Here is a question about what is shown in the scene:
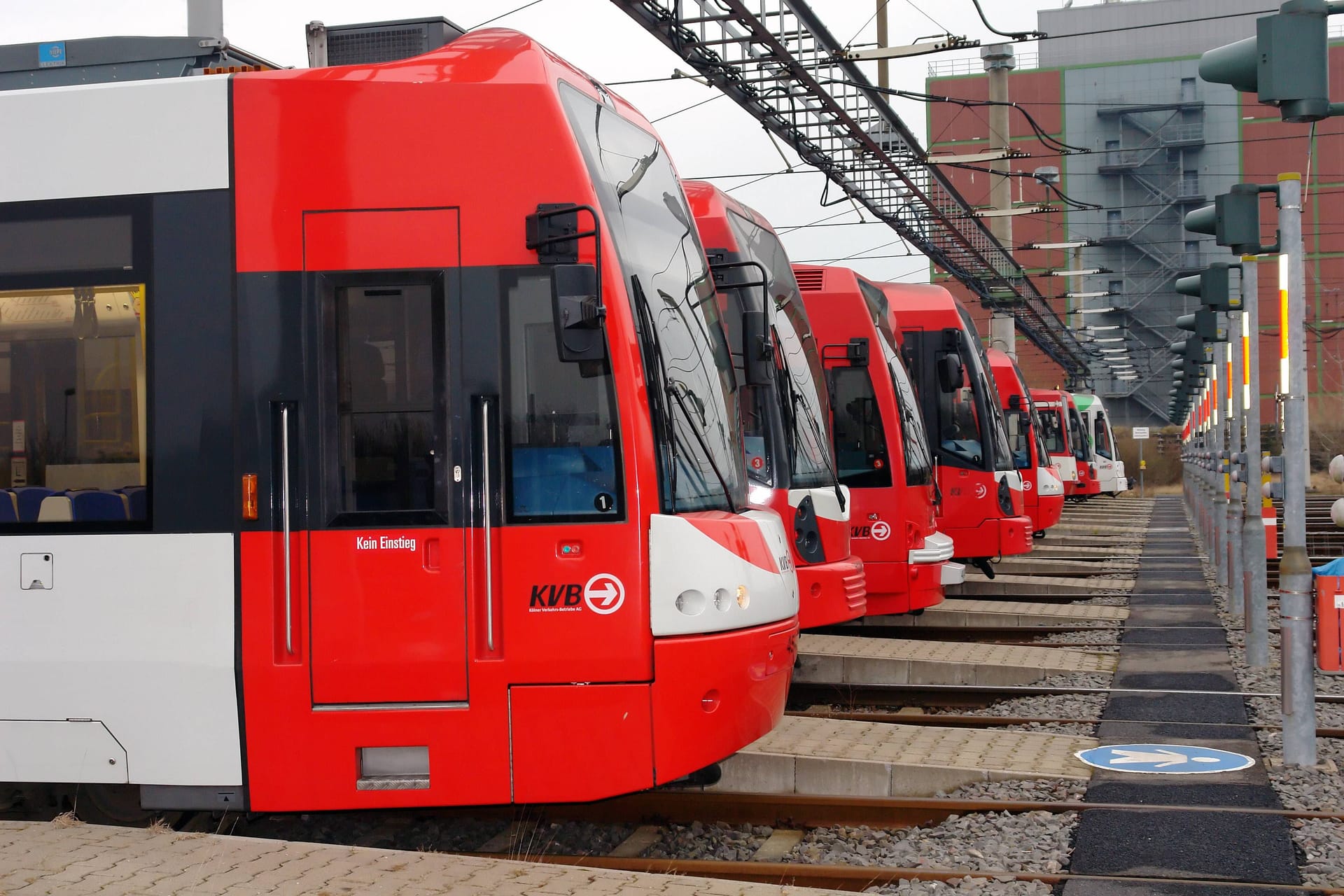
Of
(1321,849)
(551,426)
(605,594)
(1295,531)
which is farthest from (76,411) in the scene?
(1295,531)

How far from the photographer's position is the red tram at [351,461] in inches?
248

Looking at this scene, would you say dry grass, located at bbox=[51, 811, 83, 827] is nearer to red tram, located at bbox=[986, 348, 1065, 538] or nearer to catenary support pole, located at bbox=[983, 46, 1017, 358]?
red tram, located at bbox=[986, 348, 1065, 538]

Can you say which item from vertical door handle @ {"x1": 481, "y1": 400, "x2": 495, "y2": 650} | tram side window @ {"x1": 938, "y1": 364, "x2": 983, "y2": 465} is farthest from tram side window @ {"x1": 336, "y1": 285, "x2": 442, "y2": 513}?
tram side window @ {"x1": 938, "y1": 364, "x2": 983, "y2": 465}

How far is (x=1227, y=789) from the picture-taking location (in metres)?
8.08

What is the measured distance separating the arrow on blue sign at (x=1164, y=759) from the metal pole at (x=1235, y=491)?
6.17 m

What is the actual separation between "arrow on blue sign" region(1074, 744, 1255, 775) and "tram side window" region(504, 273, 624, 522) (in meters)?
4.11

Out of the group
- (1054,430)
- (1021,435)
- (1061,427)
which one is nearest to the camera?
→ (1021,435)

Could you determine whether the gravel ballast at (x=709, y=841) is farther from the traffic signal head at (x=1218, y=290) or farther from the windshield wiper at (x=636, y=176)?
the traffic signal head at (x=1218, y=290)

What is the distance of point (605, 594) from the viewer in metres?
6.28

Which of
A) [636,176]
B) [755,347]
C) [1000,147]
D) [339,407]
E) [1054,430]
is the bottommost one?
[1054,430]

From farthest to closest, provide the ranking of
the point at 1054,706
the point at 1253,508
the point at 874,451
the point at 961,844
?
the point at 874,451
the point at 1253,508
the point at 1054,706
the point at 961,844

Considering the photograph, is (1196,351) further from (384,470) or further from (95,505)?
(95,505)

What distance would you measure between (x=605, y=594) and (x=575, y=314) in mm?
1195

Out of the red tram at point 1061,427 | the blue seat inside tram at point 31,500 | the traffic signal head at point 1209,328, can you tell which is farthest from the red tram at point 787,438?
the red tram at point 1061,427
